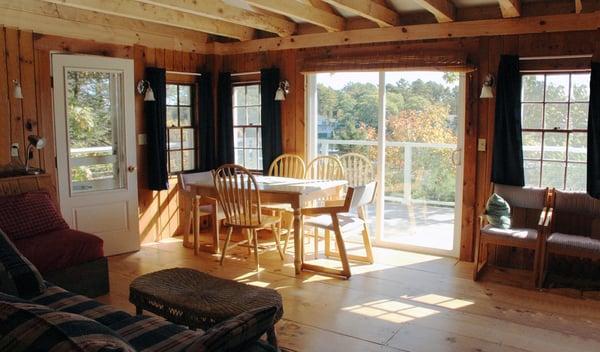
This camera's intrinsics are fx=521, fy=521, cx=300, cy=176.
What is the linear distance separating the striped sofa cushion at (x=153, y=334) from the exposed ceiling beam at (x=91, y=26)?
324cm

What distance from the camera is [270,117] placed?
5.91 meters

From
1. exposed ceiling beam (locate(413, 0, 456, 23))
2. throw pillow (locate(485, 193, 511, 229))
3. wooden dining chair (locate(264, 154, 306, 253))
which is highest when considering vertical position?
exposed ceiling beam (locate(413, 0, 456, 23))

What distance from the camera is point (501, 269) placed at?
15.6 feet

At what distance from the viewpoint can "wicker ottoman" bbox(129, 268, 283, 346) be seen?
2.66 meters

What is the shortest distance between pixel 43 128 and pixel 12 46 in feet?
2.42

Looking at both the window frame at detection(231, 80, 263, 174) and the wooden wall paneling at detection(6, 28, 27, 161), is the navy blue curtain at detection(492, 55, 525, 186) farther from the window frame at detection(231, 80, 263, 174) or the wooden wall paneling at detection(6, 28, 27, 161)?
the wooden wall paneling at detection(6, 28, 27, 161)

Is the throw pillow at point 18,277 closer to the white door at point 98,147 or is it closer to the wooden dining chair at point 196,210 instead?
the white door at point 98,147

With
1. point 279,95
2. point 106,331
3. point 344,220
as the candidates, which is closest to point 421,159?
point 344,220

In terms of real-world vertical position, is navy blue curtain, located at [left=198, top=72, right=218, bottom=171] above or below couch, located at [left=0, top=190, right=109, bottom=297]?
above

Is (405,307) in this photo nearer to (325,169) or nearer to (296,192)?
(296,192)

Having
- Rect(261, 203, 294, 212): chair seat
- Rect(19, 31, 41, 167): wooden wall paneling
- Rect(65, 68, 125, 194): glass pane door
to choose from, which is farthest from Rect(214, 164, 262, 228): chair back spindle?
Rect(19, 31, 41, 167): wooden wall paneling

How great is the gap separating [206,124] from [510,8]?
11.7 ft

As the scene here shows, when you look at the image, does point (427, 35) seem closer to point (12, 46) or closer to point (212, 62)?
point (212, 62)

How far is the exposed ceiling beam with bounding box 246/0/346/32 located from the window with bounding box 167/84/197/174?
1917 mm
